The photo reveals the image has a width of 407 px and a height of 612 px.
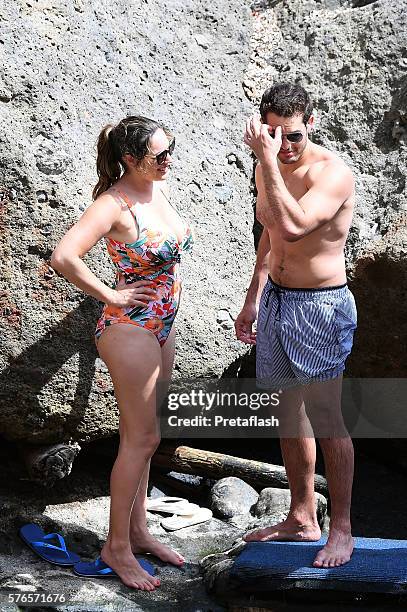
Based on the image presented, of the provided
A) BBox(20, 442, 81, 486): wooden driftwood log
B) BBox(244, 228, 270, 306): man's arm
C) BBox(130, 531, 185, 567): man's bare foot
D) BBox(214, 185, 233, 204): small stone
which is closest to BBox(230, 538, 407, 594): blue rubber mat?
BBox(130, 531, 185, 567): man's bare foot

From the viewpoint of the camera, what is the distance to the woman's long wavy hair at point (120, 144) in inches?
145

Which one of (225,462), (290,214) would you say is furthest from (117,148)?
(225,462)

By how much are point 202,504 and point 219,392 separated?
2.06 ft

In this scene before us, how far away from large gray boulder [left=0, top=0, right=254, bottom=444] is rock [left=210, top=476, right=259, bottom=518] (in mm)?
621

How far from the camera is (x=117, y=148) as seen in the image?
378 cm

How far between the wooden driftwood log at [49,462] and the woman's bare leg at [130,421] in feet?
2.30

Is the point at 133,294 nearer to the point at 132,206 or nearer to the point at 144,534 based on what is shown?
the point at 132,206

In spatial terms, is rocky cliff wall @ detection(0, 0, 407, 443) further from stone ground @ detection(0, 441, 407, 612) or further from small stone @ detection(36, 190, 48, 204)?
stone ground @ detection(0, 441, 407, 612)

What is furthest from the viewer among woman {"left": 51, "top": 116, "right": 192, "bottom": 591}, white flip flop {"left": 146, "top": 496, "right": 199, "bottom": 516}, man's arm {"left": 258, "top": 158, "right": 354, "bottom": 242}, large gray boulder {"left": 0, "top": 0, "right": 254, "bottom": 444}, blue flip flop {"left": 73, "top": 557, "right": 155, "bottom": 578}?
white flip flop {"left": 146, "top": 496, "right": 199, "bottom": 516}

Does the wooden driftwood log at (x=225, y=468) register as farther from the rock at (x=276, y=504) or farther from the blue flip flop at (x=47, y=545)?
the blue flip flop at (x=47, y=545)

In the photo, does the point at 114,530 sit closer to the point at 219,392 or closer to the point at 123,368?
the point at 123,368

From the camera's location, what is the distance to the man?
3.62 meters

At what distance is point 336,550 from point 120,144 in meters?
1.92

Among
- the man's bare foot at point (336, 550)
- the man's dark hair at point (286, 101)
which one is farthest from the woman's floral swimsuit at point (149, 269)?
the man's bare foot at point (336, 550)
